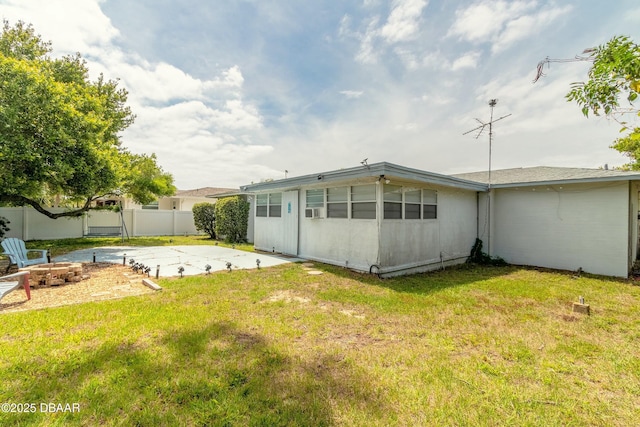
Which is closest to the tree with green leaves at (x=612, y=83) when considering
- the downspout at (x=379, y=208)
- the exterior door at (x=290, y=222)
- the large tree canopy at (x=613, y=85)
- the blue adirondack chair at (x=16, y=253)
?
the large tree canopy at (x=613, y=85)

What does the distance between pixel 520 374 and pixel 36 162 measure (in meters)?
12.4

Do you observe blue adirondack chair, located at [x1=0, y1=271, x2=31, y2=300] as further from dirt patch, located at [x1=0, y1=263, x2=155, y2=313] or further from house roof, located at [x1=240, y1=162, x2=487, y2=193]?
house roof, located at [x1=240, y1=162, x2=487, y2=193]

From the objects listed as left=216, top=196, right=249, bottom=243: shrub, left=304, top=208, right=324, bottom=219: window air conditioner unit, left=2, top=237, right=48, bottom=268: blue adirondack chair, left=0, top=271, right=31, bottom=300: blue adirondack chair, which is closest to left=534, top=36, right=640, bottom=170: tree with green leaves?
left=304, top=208, right=324, bottom=219: window air conditioner unit

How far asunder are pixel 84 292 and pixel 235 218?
904 cm

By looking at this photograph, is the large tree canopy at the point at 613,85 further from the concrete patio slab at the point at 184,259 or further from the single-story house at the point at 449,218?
the concrete patio slab at the point at 184,259

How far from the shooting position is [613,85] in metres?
2.23

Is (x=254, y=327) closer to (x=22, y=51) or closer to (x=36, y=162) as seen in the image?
(x=36, y=162)

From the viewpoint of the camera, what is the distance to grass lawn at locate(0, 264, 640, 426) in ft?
7.35

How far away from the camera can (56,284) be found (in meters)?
5.92

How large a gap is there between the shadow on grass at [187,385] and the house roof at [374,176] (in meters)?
4.48

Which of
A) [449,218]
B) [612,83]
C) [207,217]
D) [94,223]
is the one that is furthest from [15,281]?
[94,223]

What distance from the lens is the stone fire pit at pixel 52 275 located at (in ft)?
18.9

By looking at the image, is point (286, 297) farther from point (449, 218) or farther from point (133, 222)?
point (133, 222)

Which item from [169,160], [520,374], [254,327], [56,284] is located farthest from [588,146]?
[169,160]
